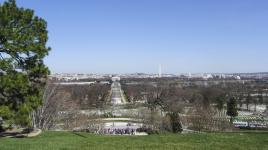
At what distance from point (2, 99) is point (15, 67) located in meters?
1.34

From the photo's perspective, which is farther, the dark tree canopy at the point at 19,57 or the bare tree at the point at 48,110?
the bare tree at the point at 48,110

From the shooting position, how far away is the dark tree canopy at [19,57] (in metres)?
16.4

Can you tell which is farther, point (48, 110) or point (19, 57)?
point (48, 110)

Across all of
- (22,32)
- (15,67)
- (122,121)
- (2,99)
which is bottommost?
(122,121)

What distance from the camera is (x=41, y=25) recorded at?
1695 cm

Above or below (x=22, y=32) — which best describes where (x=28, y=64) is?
below

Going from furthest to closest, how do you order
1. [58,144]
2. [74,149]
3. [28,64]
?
[28,64], [58,144], [74,149]

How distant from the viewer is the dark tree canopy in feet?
53.9

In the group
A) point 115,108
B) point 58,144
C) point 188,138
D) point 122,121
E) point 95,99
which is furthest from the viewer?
point 95,99

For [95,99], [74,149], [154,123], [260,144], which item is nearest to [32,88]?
[74,149]

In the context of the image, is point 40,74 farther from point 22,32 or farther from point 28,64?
point 22,32

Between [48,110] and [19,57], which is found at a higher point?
[19,57]

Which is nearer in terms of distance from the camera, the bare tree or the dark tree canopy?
the dark tree canopy

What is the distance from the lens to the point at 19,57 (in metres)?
17.1
